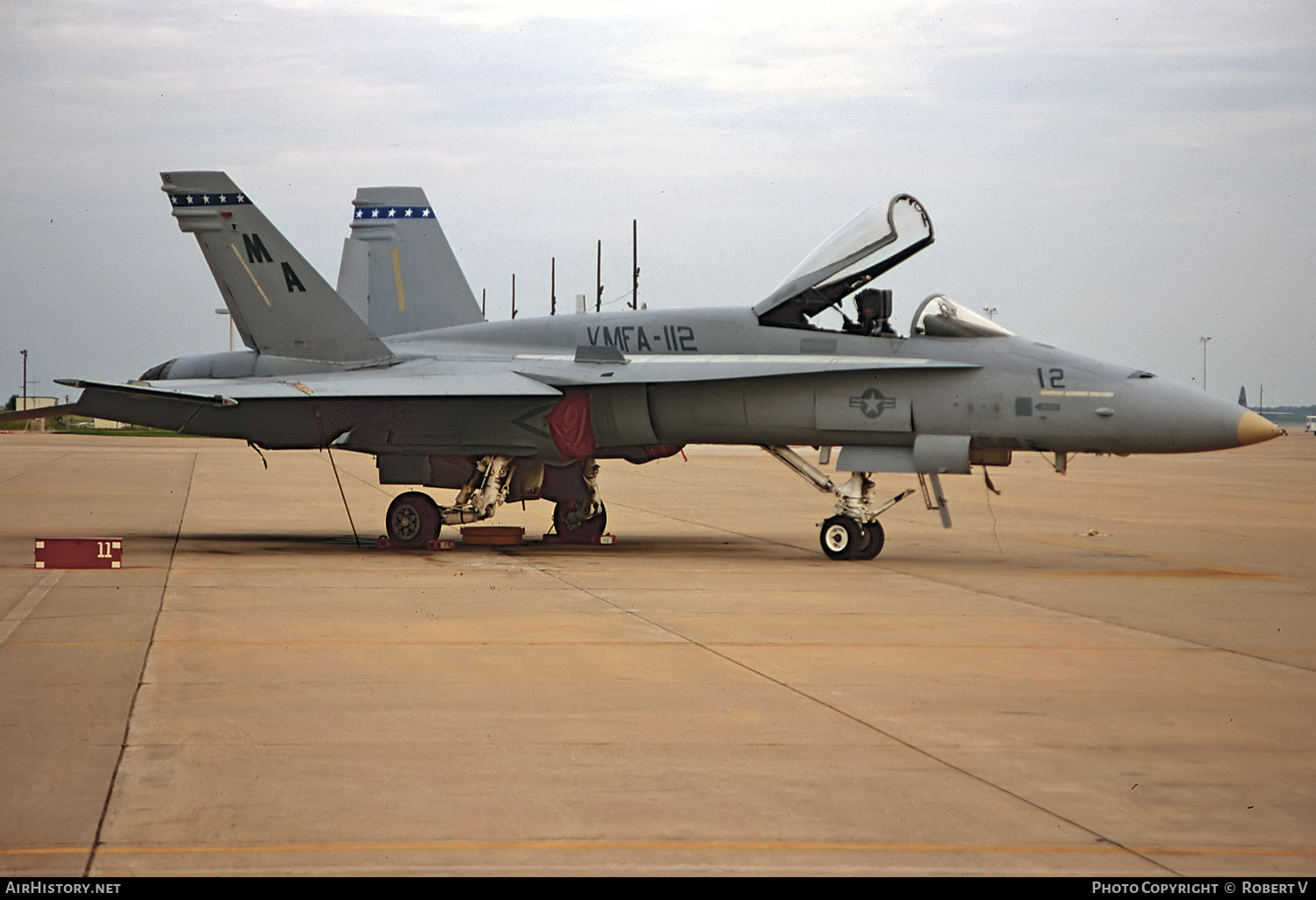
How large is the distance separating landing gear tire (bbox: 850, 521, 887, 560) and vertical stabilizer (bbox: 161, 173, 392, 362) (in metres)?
5.74

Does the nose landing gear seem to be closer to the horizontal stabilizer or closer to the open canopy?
the open canopy

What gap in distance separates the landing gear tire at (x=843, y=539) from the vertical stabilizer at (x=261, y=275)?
5422 mm

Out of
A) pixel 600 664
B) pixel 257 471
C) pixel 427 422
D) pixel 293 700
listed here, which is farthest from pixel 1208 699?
pixel 257 471

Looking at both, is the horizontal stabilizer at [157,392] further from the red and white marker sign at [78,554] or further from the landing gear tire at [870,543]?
the landing gear tire at [870,543]

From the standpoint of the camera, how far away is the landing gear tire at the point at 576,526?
1525cm

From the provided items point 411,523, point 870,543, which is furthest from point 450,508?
point 870,543

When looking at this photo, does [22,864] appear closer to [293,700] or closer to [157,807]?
[157,807]

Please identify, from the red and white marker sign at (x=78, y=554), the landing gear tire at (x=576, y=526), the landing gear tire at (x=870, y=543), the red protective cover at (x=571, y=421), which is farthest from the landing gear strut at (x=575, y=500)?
the red and white marker sign at (x=78, y=554)

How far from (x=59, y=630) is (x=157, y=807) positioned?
419 centimetres

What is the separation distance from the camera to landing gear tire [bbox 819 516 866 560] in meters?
13.4

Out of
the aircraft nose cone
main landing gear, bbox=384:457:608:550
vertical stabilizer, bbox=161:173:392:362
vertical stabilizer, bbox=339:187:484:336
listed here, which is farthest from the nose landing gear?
vertical stabilizer, bbox=339:187:484:336

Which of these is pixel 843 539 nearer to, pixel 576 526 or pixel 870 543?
pixel 870 543

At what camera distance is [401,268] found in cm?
2041

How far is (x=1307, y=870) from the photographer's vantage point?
13.3 feet
